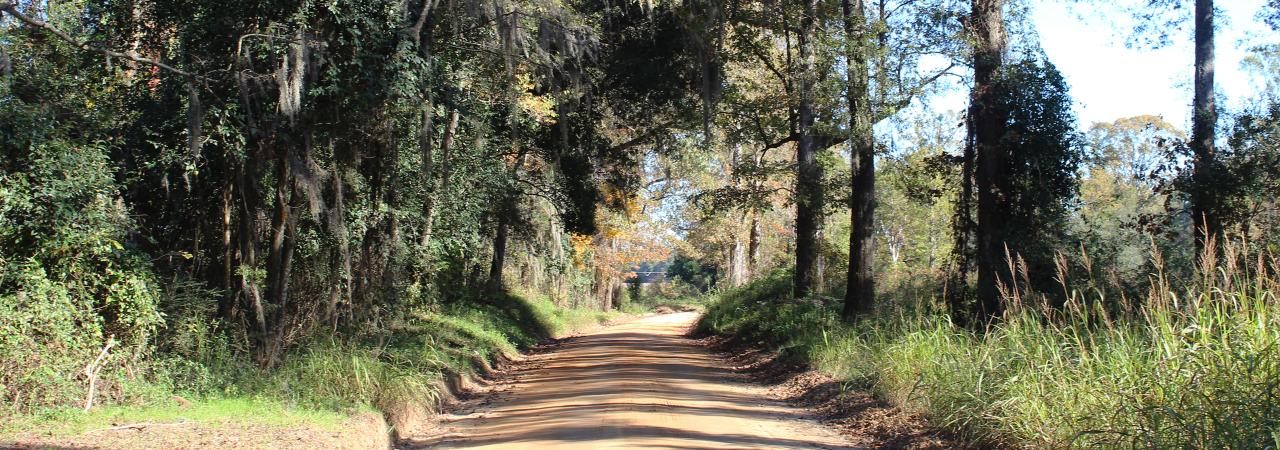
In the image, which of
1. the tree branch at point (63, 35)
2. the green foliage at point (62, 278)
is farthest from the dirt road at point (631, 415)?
the tree branch at point (63, 35)

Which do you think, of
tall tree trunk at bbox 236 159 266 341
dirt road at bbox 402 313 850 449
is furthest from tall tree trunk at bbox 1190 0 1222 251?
tall tree trunk at bbox 236 159 266 341

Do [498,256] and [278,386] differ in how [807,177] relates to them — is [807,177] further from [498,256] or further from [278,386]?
[278,386]

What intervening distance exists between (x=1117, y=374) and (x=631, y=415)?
16.3 feet

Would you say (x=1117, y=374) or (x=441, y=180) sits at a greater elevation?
(x=441, y=180)

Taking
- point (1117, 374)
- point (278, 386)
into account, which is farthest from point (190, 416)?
point (1117, 374)

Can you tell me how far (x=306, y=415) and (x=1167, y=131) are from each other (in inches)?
586

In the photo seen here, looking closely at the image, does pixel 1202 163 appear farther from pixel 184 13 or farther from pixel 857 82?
pixel 184 13

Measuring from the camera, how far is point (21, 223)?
927 centimetres

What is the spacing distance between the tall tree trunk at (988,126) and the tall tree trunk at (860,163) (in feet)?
6.40

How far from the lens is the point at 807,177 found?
67.5ft

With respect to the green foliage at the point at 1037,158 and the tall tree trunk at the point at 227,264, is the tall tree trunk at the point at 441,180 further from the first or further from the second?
the green foliage at the point at 1037,158

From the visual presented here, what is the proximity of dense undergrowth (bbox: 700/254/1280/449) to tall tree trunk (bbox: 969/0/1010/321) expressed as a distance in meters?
4.50

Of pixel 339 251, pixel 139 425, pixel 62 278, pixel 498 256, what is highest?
pixel 498 256

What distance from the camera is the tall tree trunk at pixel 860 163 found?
1711cm
